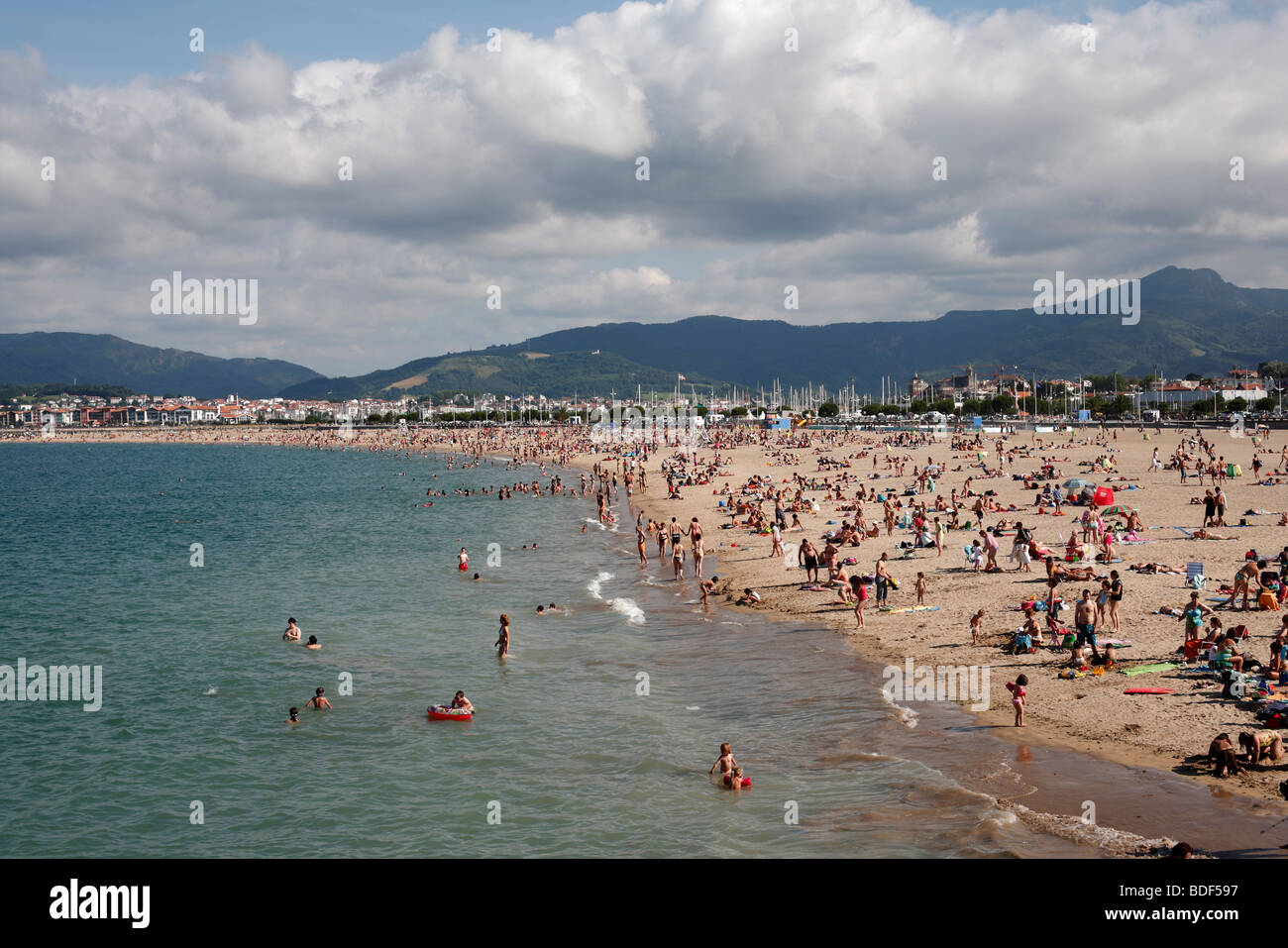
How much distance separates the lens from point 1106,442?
69.4 m

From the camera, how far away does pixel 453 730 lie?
15547 mm

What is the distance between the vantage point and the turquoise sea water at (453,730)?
11508mm

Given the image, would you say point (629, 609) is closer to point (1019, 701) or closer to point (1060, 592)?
point (1060, 592)

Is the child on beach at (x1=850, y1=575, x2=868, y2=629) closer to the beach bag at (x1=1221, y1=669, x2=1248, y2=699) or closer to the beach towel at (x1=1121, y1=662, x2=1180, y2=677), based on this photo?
the beach towel at (x1=1121, y1=662, x2=1180, y2=677)

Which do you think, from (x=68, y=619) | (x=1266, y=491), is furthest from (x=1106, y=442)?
(x=68, y=619)

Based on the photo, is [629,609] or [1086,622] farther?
[629,609]

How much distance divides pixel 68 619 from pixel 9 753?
12.8 metres

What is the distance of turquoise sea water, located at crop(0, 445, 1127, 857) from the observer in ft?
37.8

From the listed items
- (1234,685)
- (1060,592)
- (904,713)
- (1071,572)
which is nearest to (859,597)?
(1060,592)

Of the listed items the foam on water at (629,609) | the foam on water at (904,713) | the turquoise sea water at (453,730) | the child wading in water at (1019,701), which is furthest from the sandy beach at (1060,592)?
the foam on water at (629,609)

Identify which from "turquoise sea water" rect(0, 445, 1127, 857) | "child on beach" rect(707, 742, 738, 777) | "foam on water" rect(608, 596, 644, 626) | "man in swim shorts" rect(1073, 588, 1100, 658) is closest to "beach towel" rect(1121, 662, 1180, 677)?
"man in swim shorts" rect(1073, 588, 1100, 658)

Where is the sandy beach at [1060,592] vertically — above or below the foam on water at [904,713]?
above

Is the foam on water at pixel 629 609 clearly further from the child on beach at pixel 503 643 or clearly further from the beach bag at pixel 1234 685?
the beach bag at pixel 1234 685
